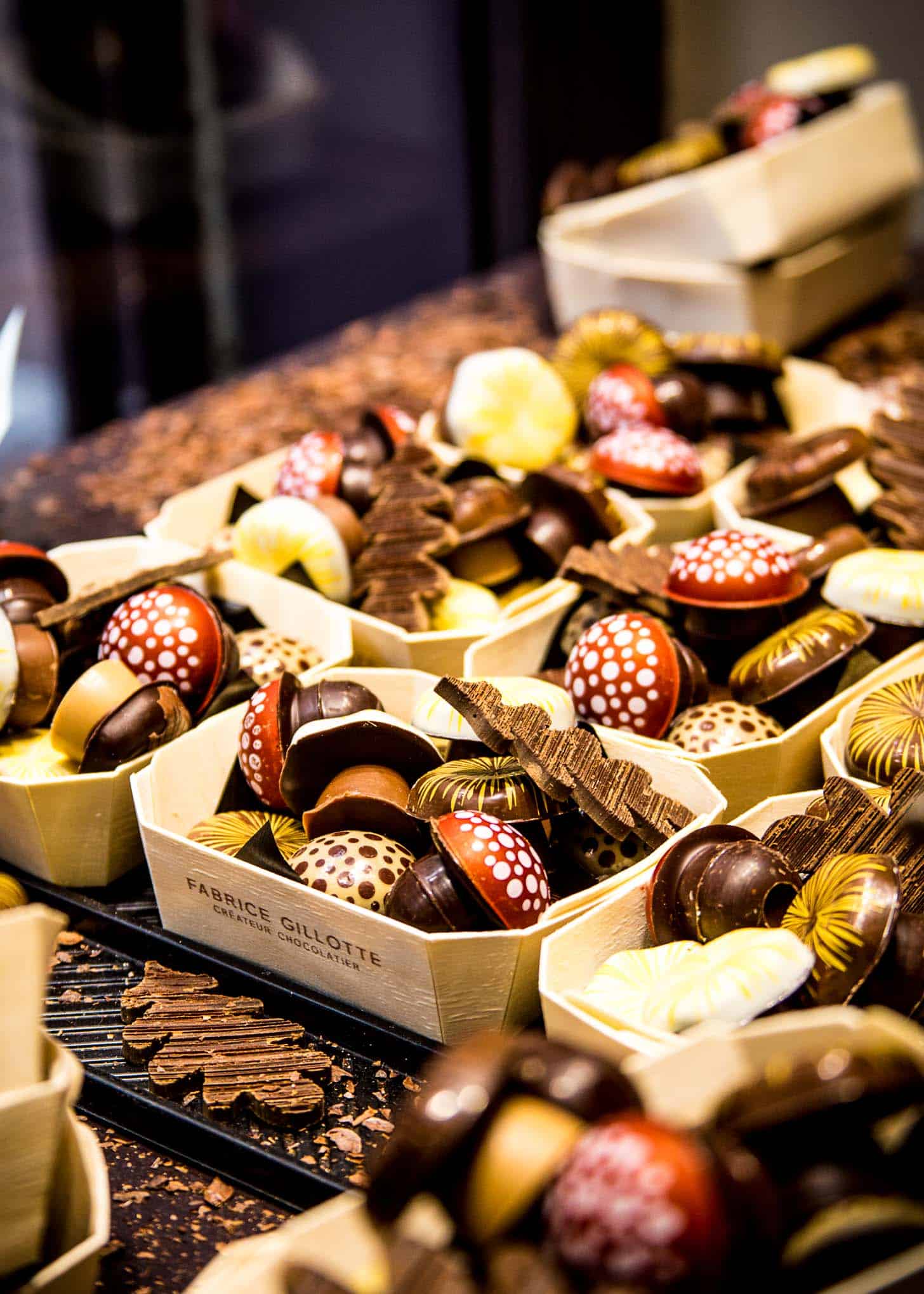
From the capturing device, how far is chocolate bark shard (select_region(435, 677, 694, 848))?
4.47 feet

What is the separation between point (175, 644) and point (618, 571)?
62 centimetres

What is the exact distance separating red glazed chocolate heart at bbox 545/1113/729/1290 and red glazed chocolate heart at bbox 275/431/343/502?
143 centimetres

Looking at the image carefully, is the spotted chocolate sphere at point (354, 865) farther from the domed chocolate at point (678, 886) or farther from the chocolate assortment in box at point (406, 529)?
the chocolate assortment in box at point (406, 529)

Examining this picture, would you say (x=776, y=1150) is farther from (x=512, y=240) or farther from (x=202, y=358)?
(x=202, y=358)

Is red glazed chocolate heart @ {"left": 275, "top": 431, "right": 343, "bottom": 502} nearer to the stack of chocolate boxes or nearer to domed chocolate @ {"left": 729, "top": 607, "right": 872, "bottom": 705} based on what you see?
domed chocolate @ {"left": 729, "top": 607, "right": 872, "bottom": 705}

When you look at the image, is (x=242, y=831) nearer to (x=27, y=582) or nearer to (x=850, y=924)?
(x=27, y=582)

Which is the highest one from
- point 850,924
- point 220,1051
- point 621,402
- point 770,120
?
point 770,120

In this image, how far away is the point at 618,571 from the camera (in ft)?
6.00

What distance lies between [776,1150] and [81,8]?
4.41 meters

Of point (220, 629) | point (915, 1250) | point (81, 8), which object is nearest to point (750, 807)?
point (220, 629)

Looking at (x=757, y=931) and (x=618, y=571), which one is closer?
(x=757, y=931)

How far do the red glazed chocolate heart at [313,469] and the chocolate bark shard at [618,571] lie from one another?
1.47 feet

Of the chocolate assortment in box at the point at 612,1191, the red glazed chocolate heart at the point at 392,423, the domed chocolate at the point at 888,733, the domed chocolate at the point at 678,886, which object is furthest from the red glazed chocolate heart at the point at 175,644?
the chocolate assortment in box at the point at 612,1191

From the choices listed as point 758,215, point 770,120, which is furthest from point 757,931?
point 770,120
